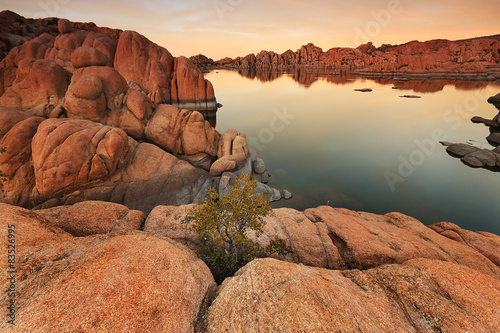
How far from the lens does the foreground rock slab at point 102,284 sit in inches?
256

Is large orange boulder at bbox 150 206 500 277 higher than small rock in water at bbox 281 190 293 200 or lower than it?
higher

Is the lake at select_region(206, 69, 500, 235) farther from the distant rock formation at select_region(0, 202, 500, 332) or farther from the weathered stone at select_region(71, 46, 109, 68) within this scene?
the weathered stone at select_region(71, 46, 109, 68)

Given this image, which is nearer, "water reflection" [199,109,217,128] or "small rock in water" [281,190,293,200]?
"small rock in water" [281,190,293,200]

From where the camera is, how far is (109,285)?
7.48 m

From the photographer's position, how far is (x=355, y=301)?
29.2ft

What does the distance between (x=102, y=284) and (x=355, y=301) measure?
35.2ft

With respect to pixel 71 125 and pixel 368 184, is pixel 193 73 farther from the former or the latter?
pixel 368 184

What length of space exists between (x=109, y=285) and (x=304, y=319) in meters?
7.56

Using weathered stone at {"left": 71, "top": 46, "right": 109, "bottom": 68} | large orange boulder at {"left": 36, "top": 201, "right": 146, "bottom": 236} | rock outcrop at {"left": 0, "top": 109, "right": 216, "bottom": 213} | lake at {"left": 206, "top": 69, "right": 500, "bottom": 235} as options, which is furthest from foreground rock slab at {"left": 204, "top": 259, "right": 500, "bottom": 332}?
weathered stone at {"left": 71, "top": 46, "right": 109, "bottom": 68}

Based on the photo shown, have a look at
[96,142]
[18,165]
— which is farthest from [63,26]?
[96,142]

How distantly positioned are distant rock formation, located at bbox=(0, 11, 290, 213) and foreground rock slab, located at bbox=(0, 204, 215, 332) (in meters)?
14.0

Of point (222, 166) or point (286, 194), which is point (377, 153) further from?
point (222, 166)

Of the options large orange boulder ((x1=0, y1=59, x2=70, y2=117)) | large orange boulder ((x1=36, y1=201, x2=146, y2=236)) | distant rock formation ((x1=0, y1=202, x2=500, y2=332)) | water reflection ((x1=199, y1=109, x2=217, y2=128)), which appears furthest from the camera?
water reflection ((x1=199, y1=109, x2=217, y2=128))

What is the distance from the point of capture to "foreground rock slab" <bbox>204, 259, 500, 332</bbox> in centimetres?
746
